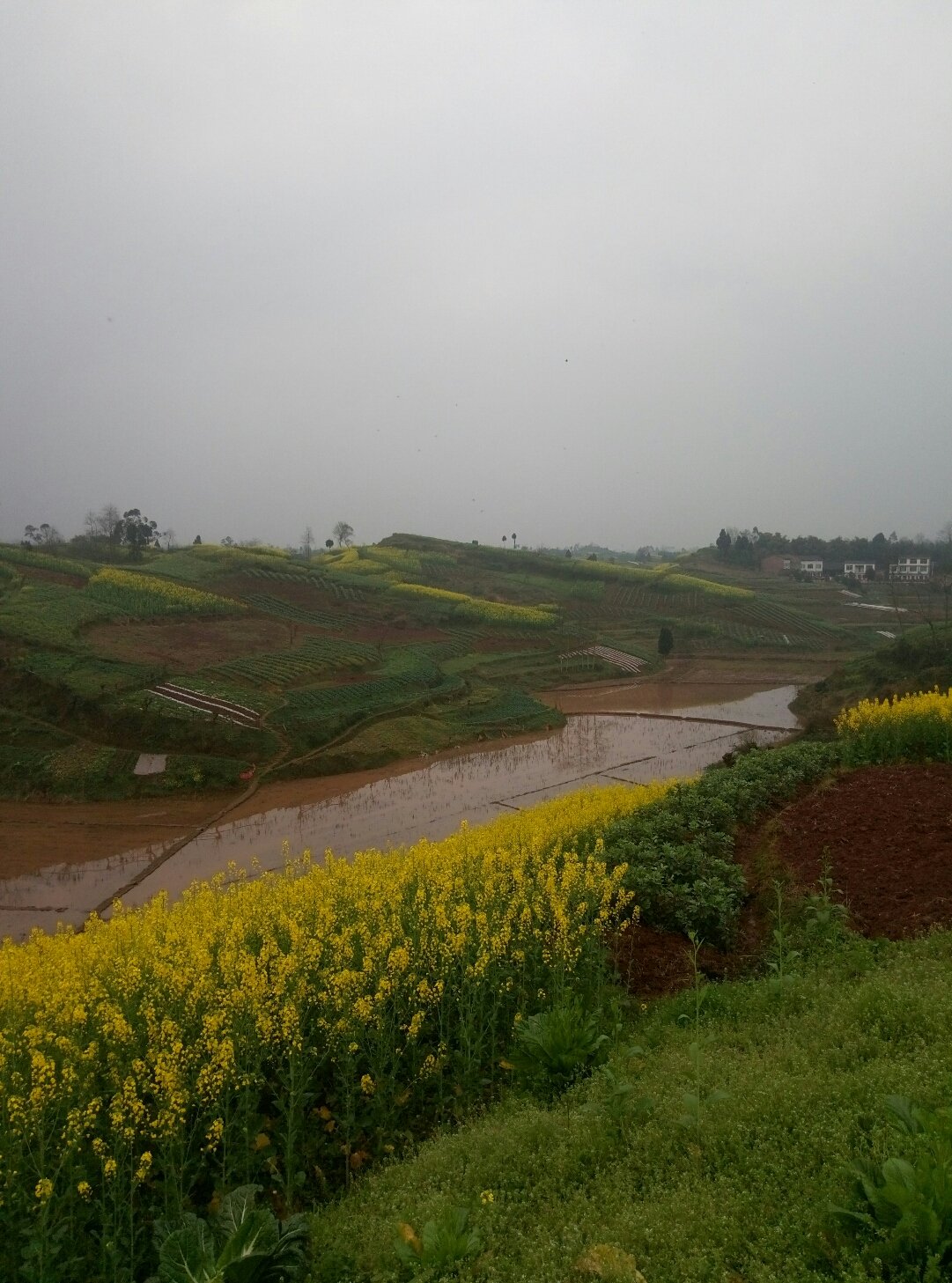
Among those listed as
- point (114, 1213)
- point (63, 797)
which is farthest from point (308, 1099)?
point (63, 797)

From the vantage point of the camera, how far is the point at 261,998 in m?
5.68

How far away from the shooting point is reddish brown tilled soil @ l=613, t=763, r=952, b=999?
695cm

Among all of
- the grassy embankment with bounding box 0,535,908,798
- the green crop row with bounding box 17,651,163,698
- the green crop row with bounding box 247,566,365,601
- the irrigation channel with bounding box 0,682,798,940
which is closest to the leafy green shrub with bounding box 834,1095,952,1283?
the irrigation channel with bounding box 0,682,798,940

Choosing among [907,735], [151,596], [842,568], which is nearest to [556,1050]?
[907,735]

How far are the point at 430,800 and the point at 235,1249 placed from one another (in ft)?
59.6

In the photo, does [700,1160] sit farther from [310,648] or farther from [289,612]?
[289,612]

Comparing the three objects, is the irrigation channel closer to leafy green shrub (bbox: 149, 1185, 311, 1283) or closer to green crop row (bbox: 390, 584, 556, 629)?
leafy green shrub (bbox: 149, 1185, 311, 1283)

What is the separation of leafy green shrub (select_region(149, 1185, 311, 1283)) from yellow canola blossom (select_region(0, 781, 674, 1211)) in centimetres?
66

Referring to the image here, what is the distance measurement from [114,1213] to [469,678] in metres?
32.5

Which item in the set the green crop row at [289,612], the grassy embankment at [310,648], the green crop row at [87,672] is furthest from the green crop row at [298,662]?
the green crop row at [289,612]

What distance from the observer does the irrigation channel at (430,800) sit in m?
16.0

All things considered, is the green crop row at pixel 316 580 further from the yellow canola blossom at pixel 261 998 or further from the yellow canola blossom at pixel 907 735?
the yellow canola blossom at pixel 261 998

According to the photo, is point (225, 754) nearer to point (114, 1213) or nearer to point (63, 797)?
point (63, 797)

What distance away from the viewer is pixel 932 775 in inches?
414
